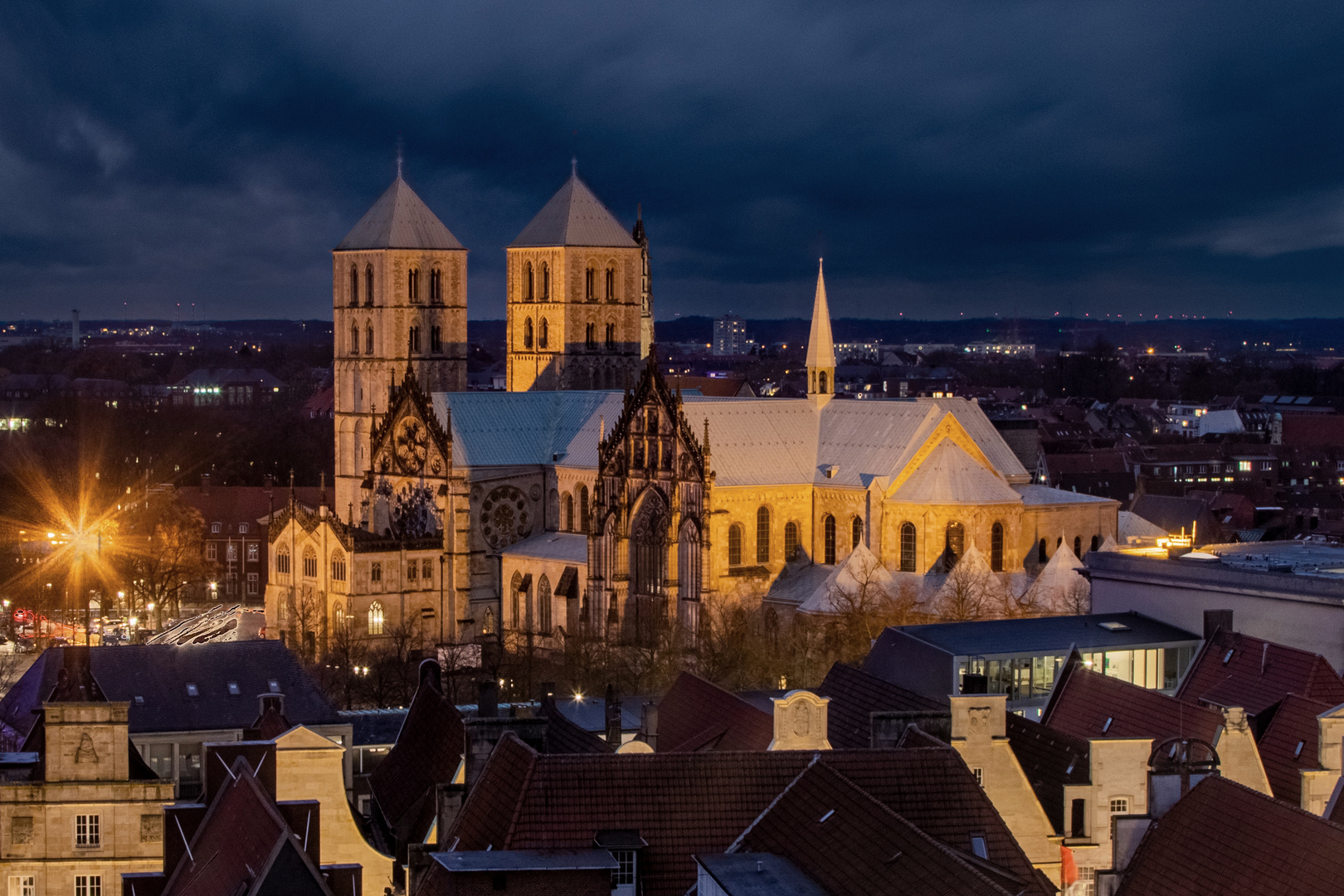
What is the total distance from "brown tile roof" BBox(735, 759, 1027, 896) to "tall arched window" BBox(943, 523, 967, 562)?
6208 cm

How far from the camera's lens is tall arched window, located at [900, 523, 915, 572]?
101375 millimetres

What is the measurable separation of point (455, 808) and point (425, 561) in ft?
229

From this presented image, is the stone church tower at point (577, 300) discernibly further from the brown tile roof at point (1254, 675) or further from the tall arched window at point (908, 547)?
the brown tile roof at point (1254, 675)

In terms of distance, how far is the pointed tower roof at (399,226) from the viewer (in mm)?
132250

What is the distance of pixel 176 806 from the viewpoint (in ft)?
166

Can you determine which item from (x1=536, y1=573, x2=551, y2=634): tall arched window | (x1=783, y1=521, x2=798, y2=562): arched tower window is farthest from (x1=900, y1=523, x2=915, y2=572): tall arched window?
(x1=536, y1=573, x2=551, y2=634): tall arched window

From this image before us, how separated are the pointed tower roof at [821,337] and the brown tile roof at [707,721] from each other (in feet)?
172

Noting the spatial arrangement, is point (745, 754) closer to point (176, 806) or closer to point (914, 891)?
point (914, 891)

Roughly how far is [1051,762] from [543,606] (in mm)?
66285

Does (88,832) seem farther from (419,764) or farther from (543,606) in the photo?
(543,606)

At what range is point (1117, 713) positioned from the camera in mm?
51688

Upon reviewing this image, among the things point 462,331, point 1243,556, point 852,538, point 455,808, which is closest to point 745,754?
point 455,808

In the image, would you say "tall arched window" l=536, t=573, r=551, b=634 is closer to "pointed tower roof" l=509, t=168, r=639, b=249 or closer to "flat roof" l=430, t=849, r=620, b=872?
"pointed tower roof" l=509, t=168, r=639, b=249

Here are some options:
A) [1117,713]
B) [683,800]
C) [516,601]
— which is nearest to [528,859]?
[683,800]
